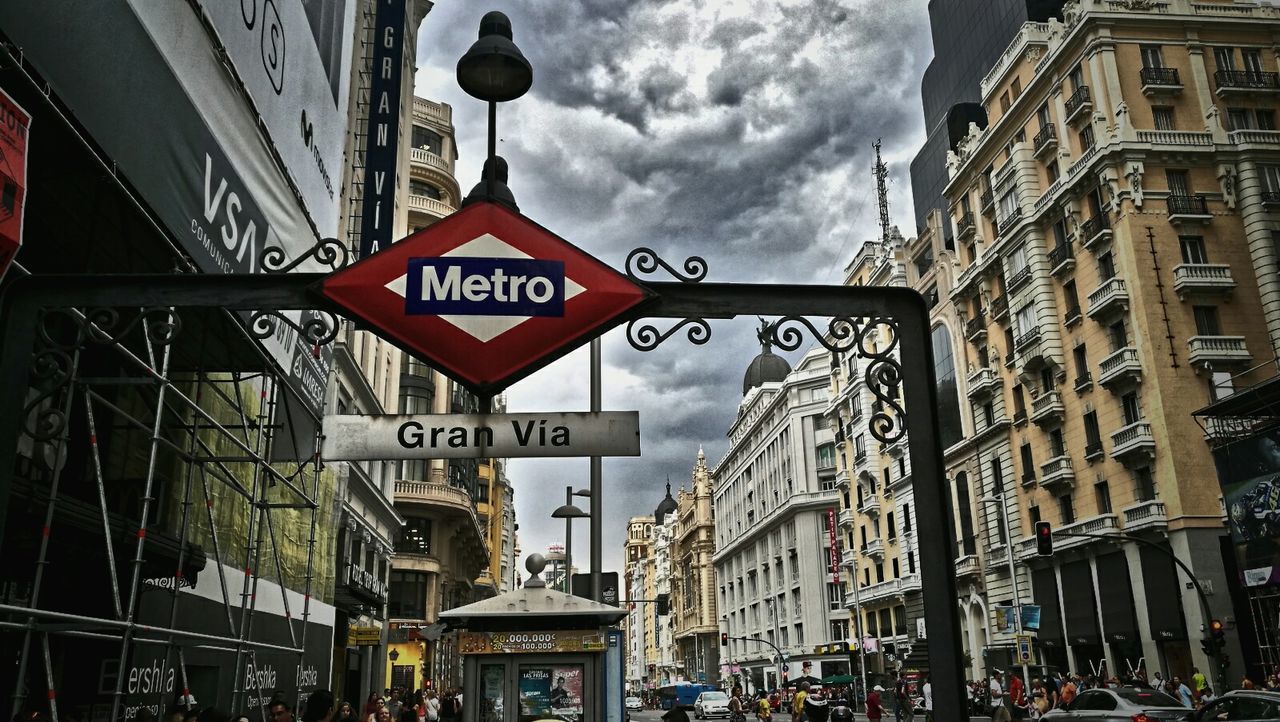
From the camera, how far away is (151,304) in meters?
4.67

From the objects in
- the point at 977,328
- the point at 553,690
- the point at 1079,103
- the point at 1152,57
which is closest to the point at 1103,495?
the point at 977,328

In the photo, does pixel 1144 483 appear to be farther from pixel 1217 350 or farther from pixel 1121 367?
pixel 1217 350

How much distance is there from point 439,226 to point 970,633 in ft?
177

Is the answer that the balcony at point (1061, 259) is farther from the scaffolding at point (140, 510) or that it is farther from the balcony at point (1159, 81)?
the scaffolding at point (140, 510)

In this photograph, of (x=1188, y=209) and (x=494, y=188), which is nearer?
(x=494, y=188)

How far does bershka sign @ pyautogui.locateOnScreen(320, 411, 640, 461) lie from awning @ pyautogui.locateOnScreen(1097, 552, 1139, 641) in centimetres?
3897

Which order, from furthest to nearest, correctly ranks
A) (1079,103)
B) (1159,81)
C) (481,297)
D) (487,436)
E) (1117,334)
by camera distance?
1. (1079,103)
2. (1159,81)
3. (1117,334)
4. (487,436)
5. (481,297)

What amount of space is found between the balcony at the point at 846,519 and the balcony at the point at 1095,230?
35875mm

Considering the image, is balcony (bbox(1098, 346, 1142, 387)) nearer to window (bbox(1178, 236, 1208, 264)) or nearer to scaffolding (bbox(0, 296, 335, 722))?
window (bbox(1178, 236, 1208, 264))

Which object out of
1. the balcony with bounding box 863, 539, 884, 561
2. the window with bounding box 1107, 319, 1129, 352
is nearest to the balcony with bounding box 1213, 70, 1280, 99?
the window with bounding box 1107, 319, 1129, 352

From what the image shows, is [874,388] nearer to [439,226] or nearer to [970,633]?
[439,226]

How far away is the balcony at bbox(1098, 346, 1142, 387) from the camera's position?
37.7 meters

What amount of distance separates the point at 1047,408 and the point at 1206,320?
7.54 m

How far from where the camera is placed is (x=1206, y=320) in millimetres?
38219
